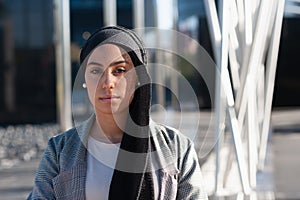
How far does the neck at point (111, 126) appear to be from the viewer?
2.27 meters

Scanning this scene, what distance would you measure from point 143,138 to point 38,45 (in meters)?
16.3

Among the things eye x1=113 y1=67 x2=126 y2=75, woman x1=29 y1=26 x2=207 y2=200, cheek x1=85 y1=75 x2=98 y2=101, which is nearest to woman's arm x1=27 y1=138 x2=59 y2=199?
woman x1=29 y1=26 x2=207 y2=200

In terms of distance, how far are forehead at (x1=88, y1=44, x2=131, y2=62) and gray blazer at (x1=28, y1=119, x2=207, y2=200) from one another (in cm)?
25

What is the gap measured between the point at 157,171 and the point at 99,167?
0.20 metres

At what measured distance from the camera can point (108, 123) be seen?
231 cm

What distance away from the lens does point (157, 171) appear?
225 cm

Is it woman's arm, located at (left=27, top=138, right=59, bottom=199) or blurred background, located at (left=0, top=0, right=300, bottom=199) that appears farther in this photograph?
blurred background, located at (left=0, top=0, right=300, bottom=199)

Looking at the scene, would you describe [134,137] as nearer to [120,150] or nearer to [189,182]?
[120,150]

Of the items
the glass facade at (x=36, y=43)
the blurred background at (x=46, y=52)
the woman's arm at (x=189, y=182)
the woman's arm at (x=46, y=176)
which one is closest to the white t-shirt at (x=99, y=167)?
the woman's arm at (x=46, y=176)

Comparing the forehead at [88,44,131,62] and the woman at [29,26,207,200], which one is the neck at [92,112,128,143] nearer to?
the woman at [29,26,207,200]

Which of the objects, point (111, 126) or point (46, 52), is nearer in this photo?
point (111, 126)

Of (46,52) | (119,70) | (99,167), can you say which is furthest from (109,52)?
(46,52)

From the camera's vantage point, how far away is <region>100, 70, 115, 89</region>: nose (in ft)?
7.29

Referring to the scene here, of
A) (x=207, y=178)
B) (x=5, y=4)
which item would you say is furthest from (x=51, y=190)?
(x=5, y=4)
